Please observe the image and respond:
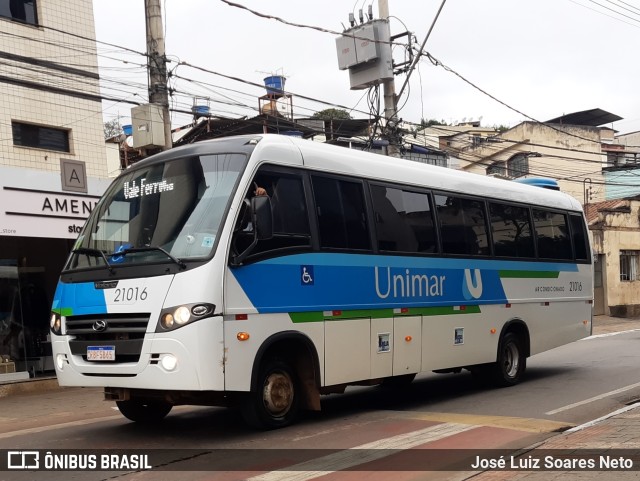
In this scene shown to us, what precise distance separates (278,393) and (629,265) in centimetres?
3048

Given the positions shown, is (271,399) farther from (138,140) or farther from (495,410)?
(138,140)

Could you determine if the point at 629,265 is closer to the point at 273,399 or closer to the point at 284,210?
the point at 284,210

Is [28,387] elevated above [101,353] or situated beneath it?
situated beneath

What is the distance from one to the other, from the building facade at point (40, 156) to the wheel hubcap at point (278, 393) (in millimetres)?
7221

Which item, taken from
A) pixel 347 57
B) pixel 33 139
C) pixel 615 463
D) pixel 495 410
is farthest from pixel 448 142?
pixel 615 463

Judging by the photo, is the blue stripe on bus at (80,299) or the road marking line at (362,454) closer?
the road marking line at (362,454)

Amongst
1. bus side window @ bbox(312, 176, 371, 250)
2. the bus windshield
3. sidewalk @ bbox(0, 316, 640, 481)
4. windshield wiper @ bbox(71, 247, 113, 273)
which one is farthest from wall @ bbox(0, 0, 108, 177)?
sidewalk @ bbox(0, 316, 640, 481)

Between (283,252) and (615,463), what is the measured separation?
3.85 metres

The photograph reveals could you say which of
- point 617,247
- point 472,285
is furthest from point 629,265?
point 472,285

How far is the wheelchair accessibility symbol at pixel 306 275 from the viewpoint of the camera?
8594 mm

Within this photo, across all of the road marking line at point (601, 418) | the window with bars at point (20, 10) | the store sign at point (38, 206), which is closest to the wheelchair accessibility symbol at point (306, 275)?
the road marking line at point (601, 418)

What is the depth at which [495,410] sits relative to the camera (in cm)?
1002

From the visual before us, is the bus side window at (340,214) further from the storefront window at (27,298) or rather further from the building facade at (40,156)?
the storefront window at (27,298)

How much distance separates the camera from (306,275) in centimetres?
864
